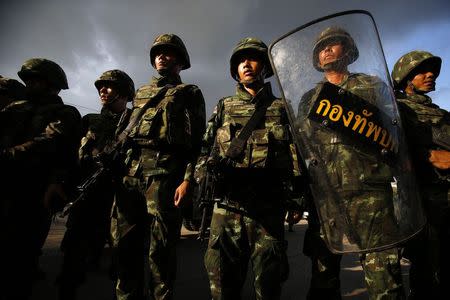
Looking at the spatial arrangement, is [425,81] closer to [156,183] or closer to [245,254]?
[245,254]

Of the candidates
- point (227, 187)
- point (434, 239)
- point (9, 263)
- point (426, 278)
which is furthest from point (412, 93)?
point (9, 263)

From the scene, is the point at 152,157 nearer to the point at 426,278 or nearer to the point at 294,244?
the point at 426,278

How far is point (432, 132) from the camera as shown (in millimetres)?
2682

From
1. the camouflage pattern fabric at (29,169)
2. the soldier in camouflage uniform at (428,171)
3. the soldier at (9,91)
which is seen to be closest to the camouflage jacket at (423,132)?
the soldier in camouflage uniform at (428,171)

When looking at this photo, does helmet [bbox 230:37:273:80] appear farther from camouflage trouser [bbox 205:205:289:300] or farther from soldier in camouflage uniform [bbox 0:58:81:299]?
soldier in camouflage uniform [bbox 0:58:81:299]

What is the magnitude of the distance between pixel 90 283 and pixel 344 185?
339 centimetres

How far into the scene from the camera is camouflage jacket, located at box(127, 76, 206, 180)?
2.37 meters

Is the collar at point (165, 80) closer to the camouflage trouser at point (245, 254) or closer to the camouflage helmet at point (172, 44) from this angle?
the camouflage helmet at point (172, 44)

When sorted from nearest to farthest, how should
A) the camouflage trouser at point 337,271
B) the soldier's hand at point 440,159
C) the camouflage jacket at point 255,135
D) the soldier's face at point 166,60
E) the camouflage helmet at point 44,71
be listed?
the camouflage trouser at point 337,271 → the camouflage jacket at point 255,135 → the soldier's hand at point 440,159 → the soldier's face at point 166,60 → the camouflage helmet at point 44,71

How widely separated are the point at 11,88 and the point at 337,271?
15.5 ft

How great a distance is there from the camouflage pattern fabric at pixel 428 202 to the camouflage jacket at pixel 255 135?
3.86 feet

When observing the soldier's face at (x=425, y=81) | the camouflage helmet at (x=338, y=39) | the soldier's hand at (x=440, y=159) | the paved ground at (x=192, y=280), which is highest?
the soldier's face at (x=425, y=81)

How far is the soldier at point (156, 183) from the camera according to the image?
2.17 meters

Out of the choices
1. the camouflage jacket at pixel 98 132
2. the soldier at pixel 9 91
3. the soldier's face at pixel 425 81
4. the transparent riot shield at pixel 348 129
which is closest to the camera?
the transparent riot shield at pixel 348 129
